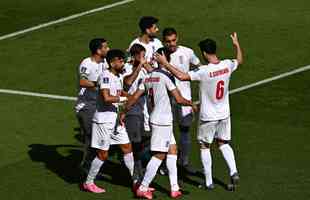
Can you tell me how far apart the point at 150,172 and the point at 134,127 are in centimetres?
146

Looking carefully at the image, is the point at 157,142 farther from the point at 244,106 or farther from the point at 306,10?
the point at 306,10

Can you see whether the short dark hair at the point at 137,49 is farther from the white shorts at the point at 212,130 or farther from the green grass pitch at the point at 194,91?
the green grass pitch at the point at 194,91

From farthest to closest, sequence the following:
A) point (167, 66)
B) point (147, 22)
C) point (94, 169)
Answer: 1. point (147, 22)
2. point (94, 169)
3. point (167, 66)

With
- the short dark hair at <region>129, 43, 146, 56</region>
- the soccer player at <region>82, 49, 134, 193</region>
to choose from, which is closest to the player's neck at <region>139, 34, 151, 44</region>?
the short dark hair at <region>129, 43, 146, 56</region>

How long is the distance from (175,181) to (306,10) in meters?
13.2

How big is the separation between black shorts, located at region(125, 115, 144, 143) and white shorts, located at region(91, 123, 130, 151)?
633 mm

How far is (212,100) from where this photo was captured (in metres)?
16.2

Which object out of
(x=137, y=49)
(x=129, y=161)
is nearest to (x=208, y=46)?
(x=137, y=49)

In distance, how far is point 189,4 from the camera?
2903cm

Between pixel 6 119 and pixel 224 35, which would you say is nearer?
pixel 6 119

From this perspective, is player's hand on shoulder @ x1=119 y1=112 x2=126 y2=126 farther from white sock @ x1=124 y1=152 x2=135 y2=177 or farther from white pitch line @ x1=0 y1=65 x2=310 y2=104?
white pitch line @ x1=0 y1=65 x2=310 y2=104

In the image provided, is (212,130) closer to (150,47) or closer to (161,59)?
(161,59)

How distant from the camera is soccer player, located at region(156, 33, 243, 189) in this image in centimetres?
1603

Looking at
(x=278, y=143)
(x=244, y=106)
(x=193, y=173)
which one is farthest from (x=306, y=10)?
(x=193, y=173)
